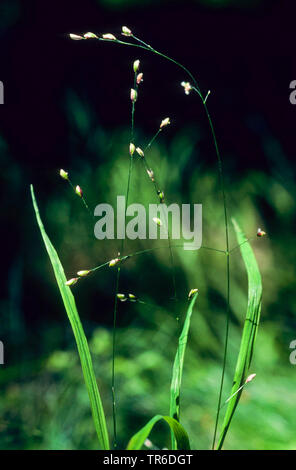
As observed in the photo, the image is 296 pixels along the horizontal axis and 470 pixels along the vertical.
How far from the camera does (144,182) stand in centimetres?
157

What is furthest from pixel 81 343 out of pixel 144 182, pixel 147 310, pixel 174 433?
pixel 144 182

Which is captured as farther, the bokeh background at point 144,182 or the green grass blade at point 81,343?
the bokeh background at point 144,182

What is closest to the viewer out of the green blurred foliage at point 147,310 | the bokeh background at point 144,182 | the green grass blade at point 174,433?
the green grass blade at point 174,433

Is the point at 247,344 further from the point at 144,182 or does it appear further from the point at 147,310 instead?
the point at 144,182

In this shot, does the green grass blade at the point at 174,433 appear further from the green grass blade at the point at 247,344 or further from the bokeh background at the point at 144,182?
the bokeh background at the point at 144,182

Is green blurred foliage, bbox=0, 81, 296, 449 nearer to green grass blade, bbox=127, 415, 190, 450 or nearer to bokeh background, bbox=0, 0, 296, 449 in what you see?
bokeh background, bbox=0, 0, 296, 449

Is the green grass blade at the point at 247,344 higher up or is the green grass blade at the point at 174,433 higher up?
the green grass blade at the point at 247,344

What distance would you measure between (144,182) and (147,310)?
411 mm

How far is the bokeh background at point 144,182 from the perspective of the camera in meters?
1.31

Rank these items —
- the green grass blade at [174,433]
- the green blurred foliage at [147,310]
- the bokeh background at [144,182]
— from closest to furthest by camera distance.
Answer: the green grass blade at [174,433]
the green blurred foliage at [147,310]
the bokeh background at [144,182]

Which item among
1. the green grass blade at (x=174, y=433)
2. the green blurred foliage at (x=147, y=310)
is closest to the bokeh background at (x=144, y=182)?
the green blurred foliage at (x=147, y=310)

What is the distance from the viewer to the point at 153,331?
1.42 metres

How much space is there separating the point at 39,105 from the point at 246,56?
772 millimetres
